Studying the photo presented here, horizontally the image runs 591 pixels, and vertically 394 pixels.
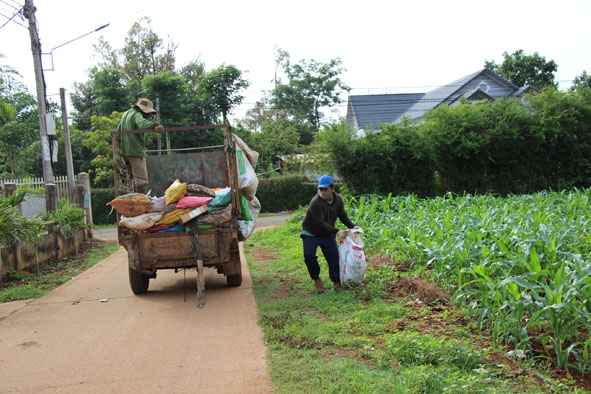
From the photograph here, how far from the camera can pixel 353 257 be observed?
6.90m

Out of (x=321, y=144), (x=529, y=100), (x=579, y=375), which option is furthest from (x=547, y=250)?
(x=529, y=100)

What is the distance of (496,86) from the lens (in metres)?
30.1

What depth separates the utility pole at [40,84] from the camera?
43.3 ft

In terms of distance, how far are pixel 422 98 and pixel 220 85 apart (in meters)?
13.1

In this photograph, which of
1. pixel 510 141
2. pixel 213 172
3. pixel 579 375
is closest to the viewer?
pixel 579 375

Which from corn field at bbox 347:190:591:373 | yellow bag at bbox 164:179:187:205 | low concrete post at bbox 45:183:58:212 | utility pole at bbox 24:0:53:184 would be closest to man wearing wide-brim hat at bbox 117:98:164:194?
yellow bag at bbox 164:179:187:205

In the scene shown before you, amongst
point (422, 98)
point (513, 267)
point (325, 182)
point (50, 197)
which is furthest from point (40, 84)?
point (422, 98)

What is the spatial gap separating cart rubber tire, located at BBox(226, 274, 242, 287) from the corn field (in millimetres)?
2414

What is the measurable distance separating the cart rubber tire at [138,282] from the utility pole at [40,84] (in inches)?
287

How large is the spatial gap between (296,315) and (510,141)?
13872mm

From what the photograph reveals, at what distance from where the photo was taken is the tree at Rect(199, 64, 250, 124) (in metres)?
31.1

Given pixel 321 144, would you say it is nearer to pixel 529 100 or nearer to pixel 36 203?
pixel 529 100

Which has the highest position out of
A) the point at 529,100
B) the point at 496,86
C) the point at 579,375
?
the point at 496,86

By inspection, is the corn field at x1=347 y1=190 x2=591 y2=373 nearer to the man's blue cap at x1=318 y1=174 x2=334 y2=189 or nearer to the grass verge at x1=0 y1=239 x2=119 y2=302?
the man's blue cap at x1=318 y1=174 x2=334 y2=189
